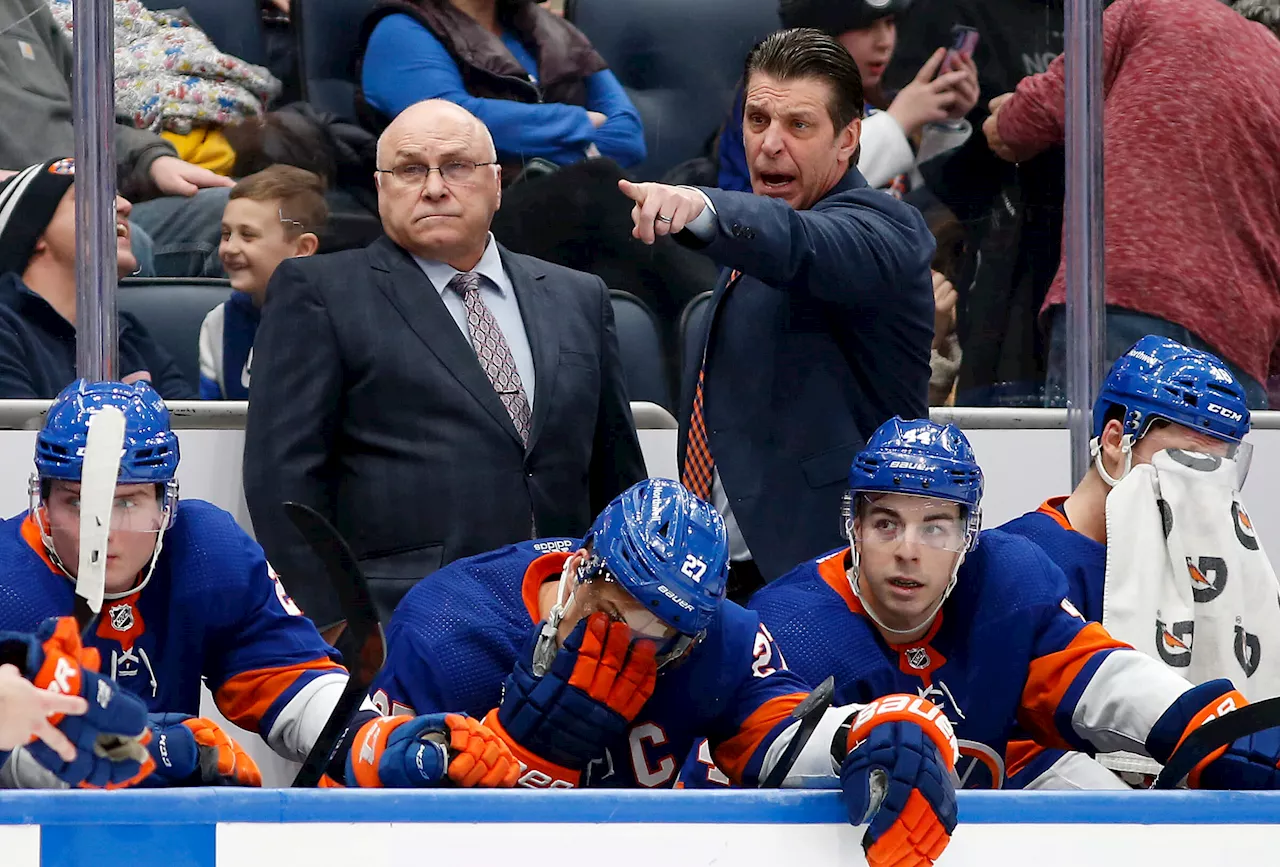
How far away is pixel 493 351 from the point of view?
288 cm

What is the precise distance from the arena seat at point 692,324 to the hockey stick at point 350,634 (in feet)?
3.10

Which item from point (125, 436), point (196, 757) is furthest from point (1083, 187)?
point (196, 757)

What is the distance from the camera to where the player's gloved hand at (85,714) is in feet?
5.82

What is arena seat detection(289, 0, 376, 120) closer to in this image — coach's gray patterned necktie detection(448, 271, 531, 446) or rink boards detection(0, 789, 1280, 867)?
coach's gray patterned necktie detection(448, 271, 531, 446)

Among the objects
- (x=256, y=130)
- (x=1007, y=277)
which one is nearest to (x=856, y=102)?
(x=1007, y=277)

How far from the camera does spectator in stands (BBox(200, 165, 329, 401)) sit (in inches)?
116

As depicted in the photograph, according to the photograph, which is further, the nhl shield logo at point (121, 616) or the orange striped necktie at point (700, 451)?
the orange striped necktie at point (700, 451)

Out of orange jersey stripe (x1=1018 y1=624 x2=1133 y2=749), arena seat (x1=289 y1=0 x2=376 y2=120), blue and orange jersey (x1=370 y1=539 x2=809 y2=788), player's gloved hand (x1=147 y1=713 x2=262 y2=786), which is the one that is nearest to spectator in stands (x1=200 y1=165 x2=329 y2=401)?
arena seat (x1=289 y1=0 x2=376 y2=120)

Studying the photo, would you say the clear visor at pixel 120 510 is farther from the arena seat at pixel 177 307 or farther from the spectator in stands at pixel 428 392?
the arena seat at pixel 177 307

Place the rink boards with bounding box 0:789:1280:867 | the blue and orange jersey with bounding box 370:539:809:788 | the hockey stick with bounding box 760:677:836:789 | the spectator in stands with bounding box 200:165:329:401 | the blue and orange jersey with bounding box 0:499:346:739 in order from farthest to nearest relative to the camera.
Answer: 1. the spectator in stands with bounding box 200:165:329:401
2. the blue and orange jersey with bounding box 0:499:346:739
3. the blue and orange jersey with bounding box 370:539:809:788
4. the hockey stick with bounding box 760:677:836:789
5. the rink boards with bounding box 0:789:1280:867

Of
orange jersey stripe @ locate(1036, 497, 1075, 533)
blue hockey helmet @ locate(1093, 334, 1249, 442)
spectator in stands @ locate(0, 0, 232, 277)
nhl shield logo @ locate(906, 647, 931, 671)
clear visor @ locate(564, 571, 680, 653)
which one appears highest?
spectator in stands @ locate(0, 0, 232, 277)

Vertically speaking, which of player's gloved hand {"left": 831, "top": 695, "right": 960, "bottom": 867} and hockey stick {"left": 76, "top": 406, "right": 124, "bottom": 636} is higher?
hockey stick {"left": 76, "top": 406, "right": 124, "bottom": 636}

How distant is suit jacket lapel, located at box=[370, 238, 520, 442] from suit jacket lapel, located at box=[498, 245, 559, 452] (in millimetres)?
59

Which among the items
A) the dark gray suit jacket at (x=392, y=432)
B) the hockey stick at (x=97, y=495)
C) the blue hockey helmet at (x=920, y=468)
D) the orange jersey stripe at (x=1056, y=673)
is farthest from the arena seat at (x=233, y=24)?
the orange jersey stripe at (x=1056, y=673)
